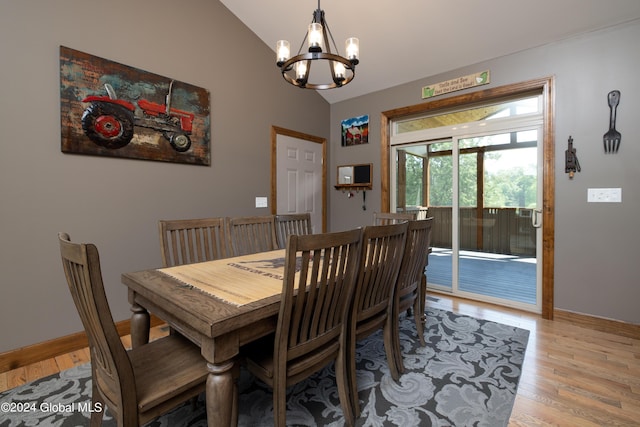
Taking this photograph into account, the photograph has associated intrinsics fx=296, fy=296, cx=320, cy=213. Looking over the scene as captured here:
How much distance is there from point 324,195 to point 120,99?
8.92ft

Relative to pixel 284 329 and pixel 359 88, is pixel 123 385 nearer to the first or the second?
pixel 284 329

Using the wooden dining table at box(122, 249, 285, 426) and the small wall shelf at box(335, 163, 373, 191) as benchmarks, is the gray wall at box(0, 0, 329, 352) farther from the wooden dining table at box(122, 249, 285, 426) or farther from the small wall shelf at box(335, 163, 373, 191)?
the small wall shelf at box(335, 163, 373, 191)

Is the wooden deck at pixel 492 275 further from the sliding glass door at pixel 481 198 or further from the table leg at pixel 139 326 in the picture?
the table leg at pixel 139 326

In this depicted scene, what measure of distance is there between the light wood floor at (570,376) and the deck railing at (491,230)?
80cm

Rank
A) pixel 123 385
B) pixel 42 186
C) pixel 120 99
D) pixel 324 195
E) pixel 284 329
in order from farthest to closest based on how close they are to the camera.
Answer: pixel 324 195
pixel 120 99
pixel 42 186
pixel 284 329
pixel 123 385

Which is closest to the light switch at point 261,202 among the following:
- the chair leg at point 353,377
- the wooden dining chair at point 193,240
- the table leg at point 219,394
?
the wooden dining chair at point 193,240

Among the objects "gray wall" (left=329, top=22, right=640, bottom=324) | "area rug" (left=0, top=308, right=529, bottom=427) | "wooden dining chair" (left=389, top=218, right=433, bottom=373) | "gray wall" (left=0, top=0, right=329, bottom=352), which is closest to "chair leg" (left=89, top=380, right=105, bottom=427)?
"area rug" (left=0, top=308, right=529, bottom=427)

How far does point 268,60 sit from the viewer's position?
3.57m

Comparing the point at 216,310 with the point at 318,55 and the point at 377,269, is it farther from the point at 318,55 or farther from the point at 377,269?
the point at 318,55

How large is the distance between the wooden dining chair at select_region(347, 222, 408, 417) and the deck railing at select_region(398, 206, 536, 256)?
208 cm

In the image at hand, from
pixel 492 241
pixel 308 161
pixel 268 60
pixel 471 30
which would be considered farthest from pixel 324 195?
pixel 471 30

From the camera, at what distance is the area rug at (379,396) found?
1515mm

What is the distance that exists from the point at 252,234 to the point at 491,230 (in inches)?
104

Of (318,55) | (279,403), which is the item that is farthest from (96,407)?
(318,55)
